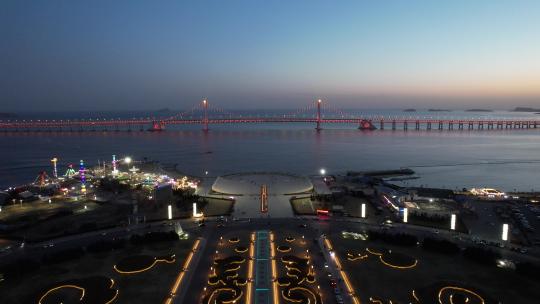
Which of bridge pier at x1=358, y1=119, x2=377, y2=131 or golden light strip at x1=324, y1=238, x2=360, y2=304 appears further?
bridge pier at x1=358, y1=119, x2=377, y2=131

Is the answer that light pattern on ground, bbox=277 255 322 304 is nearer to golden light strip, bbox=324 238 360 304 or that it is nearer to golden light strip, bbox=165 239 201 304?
golden light strip, bbox=324 238 360 304

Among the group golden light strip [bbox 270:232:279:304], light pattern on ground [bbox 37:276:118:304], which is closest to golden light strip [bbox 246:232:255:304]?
golden light strip [bbox 270:232:279:304]

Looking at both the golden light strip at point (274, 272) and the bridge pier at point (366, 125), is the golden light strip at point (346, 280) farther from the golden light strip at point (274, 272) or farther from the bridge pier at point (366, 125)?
the bridge pier at point (366, 125)

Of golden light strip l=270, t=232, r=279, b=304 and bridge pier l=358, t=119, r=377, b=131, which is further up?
bridge pier l=358, t=119, r=377, b=131

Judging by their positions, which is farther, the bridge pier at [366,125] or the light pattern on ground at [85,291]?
the bridge pier at [366,125]

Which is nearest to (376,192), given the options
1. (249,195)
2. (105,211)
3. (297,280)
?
(249,195)

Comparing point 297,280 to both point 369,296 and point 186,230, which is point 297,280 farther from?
point 186,230

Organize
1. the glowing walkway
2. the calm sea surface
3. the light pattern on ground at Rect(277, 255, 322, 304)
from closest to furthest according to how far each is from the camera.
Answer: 1. the light pattern on ground at Rect(277, 255, 322, 304)
2. the glowing walkway
3. the calm sea surface

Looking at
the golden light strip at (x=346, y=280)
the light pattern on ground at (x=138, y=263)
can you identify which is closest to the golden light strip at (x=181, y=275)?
the light pattern on ground at (x=138, y=263)

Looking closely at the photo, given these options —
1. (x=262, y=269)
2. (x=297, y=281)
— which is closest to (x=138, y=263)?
(x=262, y=269)
